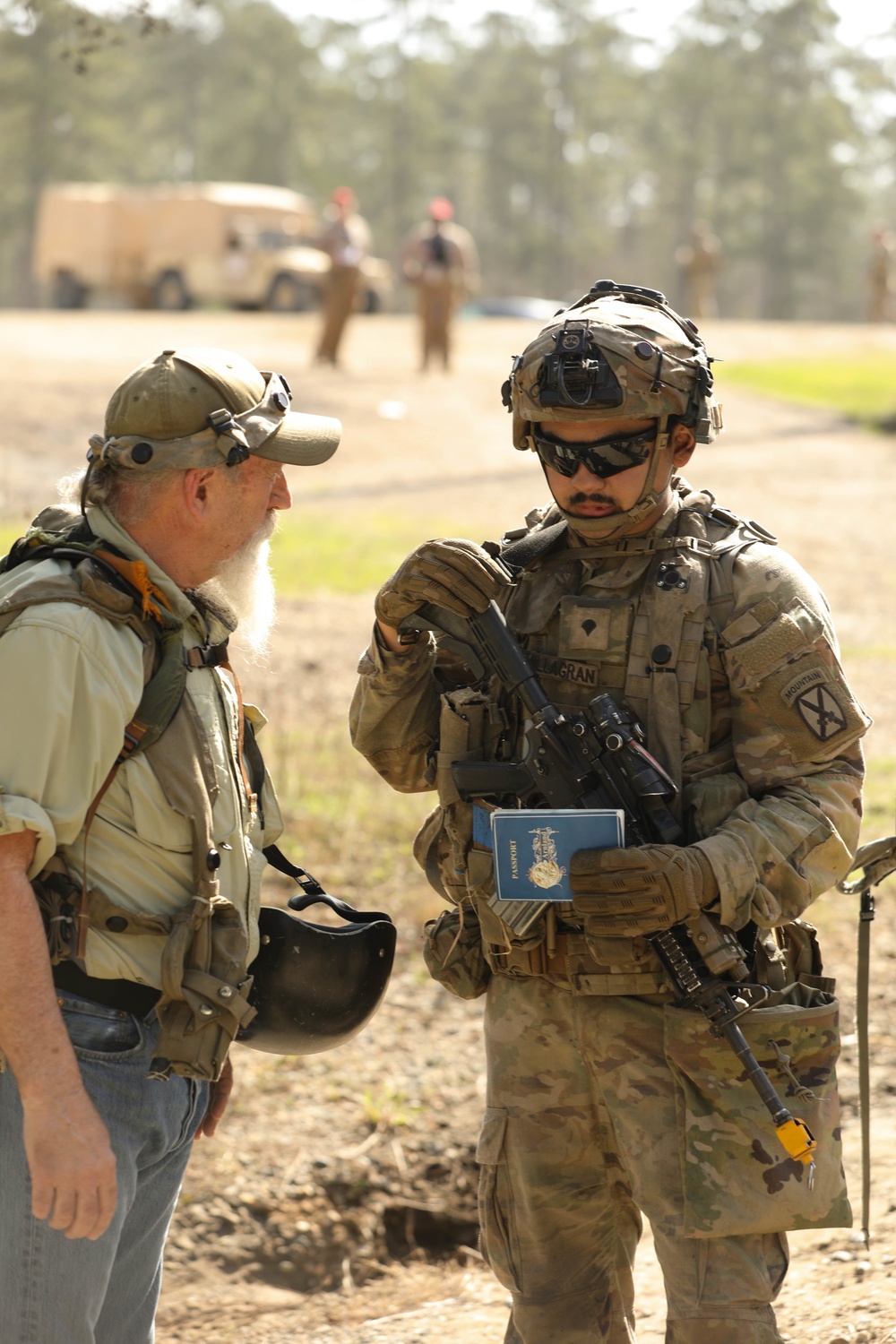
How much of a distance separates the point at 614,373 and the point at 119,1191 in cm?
163

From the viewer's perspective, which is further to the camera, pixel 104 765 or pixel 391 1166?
pixel 391 1166

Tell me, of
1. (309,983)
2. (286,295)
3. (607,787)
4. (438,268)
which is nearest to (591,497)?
(607,787)

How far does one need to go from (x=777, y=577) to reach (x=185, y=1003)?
50.7 inches

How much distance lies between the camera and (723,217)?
58.6 metres

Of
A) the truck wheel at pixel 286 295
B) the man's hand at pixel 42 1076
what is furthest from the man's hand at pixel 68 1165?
the truck wheel at pixel 286 295

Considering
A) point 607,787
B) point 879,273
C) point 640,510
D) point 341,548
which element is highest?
point 879,273

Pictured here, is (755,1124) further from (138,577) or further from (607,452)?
(138,577)

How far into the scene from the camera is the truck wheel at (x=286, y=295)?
108ft

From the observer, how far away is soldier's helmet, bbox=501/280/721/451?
2.72 meters

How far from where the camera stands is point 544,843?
2.61 meters

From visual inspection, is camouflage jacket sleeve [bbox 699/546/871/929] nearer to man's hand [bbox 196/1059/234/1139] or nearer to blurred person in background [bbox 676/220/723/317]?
man's hand [bbox 196/1059/234/1139]

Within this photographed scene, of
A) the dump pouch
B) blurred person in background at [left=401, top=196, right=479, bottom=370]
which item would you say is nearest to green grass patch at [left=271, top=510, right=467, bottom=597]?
blurred person in background at [left=401, top=196, right=479, bottom=370]

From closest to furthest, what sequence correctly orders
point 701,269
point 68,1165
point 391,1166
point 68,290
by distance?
1. point 68,1165
2. point 391,1166
3. point 701,269
4. point 68,290

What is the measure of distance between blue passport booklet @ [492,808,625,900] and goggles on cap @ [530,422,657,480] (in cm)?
63
